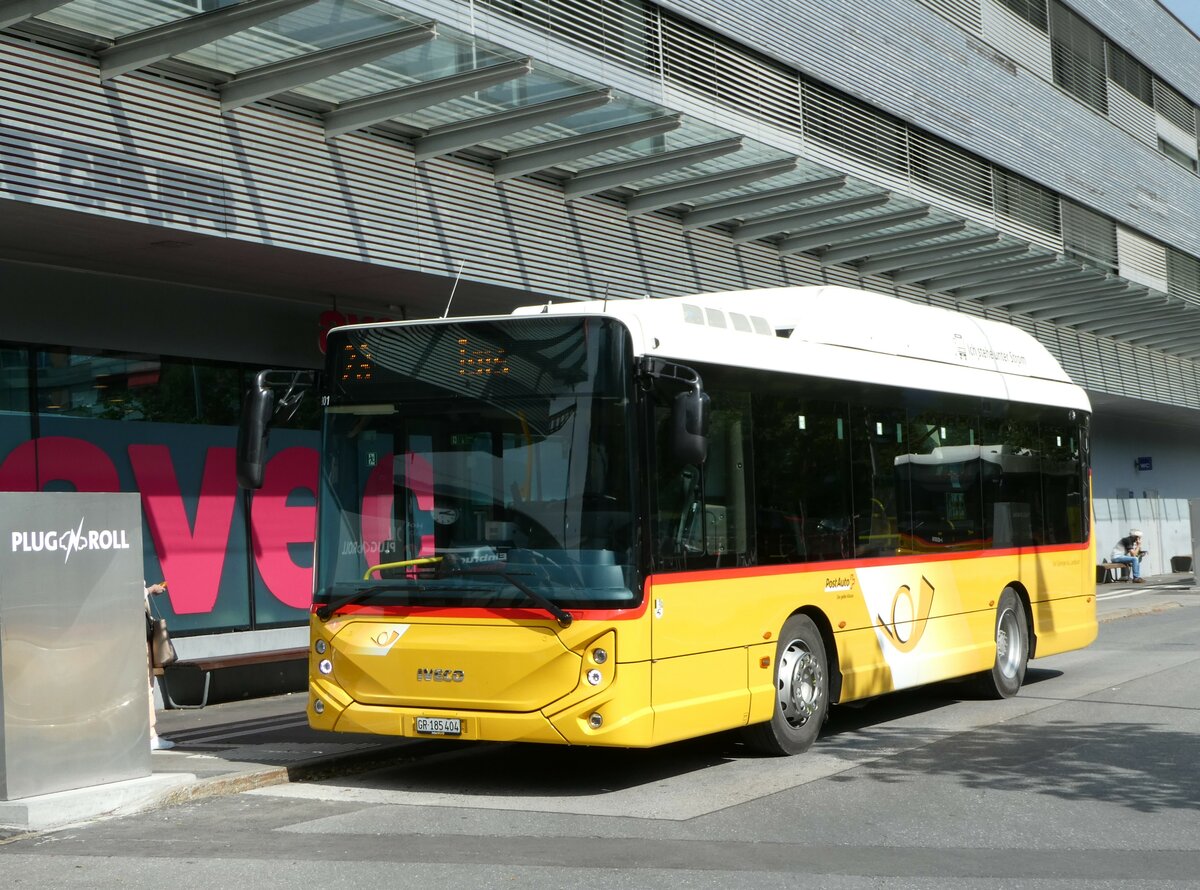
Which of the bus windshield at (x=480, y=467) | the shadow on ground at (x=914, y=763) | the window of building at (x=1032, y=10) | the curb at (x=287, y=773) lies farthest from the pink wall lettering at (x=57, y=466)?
Answer: the window of building at (x=1032, y=10)

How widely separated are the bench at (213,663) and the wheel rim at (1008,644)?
22.4ft

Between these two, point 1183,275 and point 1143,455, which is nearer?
point 1183,275

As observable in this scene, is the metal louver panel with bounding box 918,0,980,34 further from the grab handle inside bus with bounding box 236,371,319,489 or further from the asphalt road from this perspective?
the grab handle inside bus with bounding box 236,371,319,489

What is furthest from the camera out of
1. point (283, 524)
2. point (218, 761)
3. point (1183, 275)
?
point (1183, 275)

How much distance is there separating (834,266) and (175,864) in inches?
655

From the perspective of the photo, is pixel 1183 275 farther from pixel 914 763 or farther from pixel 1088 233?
pixel 914 763

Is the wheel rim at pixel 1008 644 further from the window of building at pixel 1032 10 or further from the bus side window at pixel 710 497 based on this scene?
the window of building at pixel 1032 10

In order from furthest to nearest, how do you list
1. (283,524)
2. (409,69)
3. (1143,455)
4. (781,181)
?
(1143,455) → (781,181) → (283,524) → (409,69)

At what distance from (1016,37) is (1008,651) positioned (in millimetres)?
19032

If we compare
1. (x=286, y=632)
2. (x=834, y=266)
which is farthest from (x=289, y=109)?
(x=834, y=266)

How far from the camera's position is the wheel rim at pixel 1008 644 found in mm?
13586

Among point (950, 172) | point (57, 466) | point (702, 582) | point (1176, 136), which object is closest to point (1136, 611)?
point (950, 172)

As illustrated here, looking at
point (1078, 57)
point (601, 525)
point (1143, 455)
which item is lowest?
point (601, 525)

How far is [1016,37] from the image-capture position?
29328mm
